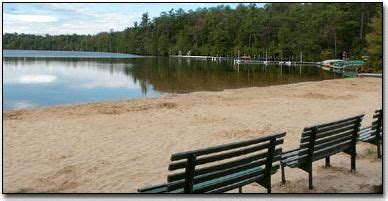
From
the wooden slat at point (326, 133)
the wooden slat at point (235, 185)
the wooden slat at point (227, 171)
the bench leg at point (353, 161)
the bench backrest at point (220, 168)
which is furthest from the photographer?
the bench leg at point (353, 161)

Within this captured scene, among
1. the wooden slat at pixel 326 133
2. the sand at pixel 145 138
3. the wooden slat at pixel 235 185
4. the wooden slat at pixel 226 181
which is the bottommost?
the sand at pixel 145 138

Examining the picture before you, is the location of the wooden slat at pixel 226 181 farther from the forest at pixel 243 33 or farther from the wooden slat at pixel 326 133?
the forest at pixel 243 33

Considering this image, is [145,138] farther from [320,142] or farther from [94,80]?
[94,80]

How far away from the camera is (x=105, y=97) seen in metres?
17.4

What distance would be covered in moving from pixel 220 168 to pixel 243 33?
14.1 m

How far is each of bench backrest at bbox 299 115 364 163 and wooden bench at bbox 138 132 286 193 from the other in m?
0.47

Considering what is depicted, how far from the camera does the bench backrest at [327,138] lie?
4.88 m

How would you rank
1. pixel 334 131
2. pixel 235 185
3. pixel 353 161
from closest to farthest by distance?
1. pixel 235 185
2. pixel 334 131
3. pixel 353 161

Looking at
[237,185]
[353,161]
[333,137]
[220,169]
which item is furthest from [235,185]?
[353,161]

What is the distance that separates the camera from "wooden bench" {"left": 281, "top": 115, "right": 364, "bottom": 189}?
4.90 meters

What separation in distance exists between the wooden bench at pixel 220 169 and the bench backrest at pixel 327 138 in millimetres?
468

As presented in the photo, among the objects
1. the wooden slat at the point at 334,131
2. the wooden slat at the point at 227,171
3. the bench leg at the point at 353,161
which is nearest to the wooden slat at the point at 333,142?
the wooden slat at the point at 334,131

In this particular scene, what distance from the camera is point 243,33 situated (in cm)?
1756

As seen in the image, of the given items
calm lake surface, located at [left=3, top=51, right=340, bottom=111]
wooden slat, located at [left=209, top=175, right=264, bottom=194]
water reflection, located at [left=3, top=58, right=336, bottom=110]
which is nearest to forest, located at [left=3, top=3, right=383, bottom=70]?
calm lake surface, located at [left=3, top=51, right=340, bottom=111]
